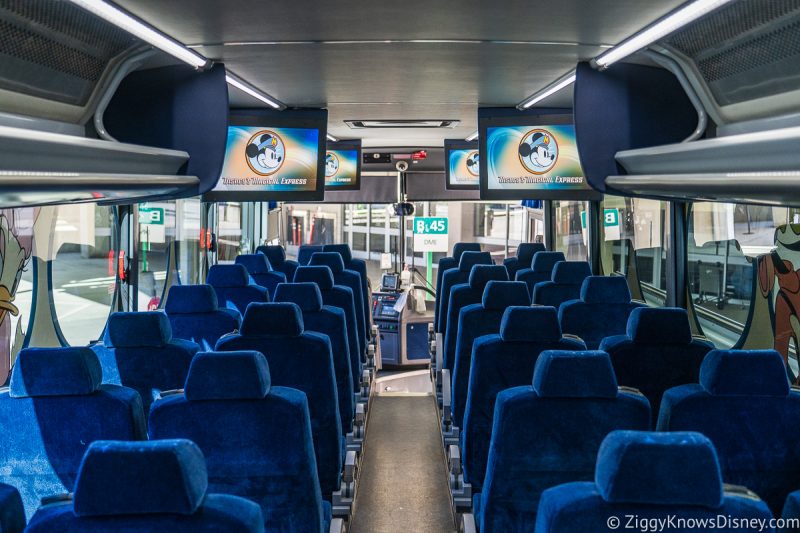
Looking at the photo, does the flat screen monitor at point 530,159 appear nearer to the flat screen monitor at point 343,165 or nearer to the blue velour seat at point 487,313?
the blue velour seat at point 487,313

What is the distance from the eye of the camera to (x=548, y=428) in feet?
8.87

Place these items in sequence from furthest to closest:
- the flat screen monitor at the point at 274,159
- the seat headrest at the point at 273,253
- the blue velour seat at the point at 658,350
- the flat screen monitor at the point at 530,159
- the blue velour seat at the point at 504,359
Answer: the seat headrest at the point at 273,253 < the flat screen monitor at the point at 530,159 < the flat screen monitor at the point at 274,159 < the blue velour seat at the point at 658,350 < the blue velour seat at the point at 504,359

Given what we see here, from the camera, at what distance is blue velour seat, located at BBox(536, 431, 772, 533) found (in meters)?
1.66

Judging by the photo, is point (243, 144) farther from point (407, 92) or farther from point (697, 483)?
point (697, 483)

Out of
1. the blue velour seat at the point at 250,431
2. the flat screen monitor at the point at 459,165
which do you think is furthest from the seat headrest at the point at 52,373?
the flat screen monitor at the point at 459,165

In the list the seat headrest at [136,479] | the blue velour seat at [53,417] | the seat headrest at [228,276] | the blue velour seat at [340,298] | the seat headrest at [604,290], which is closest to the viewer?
the seat headrest at [136,479]

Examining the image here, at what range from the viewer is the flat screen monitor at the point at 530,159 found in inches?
228

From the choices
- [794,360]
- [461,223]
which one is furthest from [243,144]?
[461,223]

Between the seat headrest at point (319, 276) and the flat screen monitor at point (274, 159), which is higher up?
the flat screen monitor at point (274, 159)

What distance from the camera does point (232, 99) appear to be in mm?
6023

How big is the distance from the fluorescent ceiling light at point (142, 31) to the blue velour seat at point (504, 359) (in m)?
2.05

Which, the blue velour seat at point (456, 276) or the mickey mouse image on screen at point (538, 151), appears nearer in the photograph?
the mickey mouse image on screen at point (538, 151)

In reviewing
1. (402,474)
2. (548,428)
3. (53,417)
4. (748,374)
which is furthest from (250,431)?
(402,474)

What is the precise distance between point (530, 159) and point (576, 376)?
3.47m
